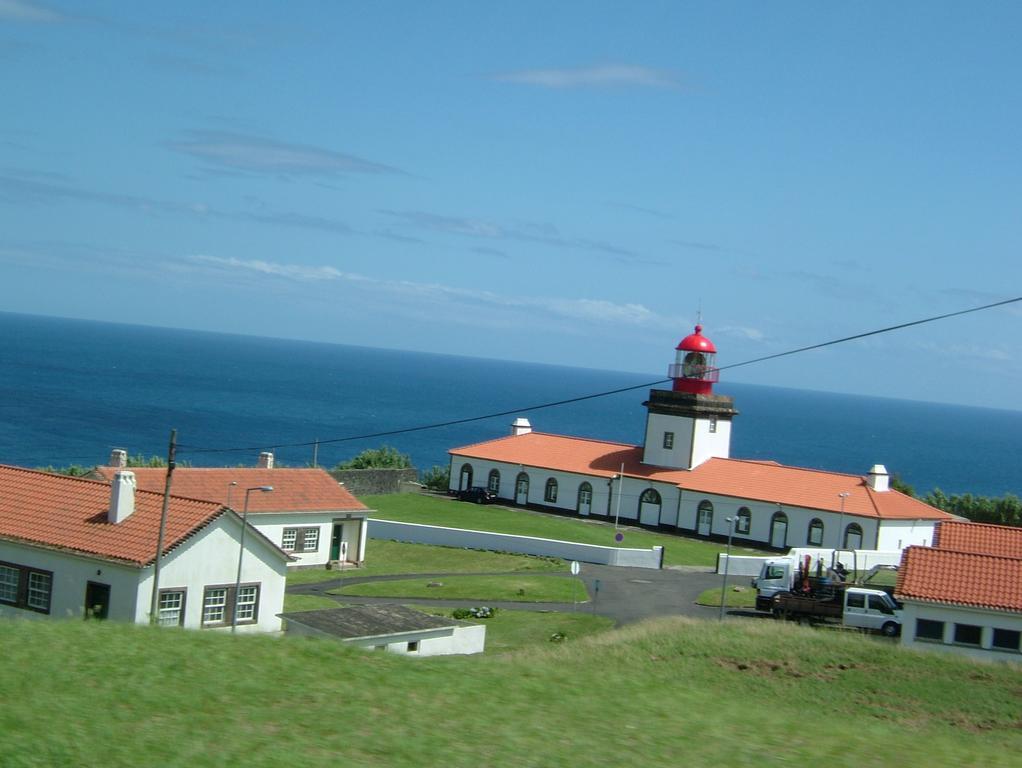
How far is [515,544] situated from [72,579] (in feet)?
76.1

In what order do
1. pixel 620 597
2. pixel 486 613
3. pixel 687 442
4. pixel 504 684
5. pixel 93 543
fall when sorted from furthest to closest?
pixel 687 442, pixel 620 597, pixel 486 613, pixel 93 543, pixel 504 684

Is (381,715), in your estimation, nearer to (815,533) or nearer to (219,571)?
(219,571)

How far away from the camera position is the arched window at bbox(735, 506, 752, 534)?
4988 cm

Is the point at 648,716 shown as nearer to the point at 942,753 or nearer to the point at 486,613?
the point at 942,753

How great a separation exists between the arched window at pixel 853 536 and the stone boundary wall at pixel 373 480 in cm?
2238

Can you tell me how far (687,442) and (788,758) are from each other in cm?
4439

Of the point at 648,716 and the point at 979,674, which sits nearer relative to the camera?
the point at 648,716

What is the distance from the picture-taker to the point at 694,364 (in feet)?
184

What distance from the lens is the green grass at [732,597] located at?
117 ft

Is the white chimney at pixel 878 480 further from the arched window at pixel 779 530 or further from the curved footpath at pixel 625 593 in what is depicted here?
→ the curved footpath at pixel 625 593

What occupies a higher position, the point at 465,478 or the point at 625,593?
the point at 465,478

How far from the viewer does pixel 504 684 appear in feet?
40.2

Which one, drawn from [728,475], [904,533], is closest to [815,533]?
[904,533]

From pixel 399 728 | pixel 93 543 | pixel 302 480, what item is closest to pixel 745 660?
pixel 399 728
